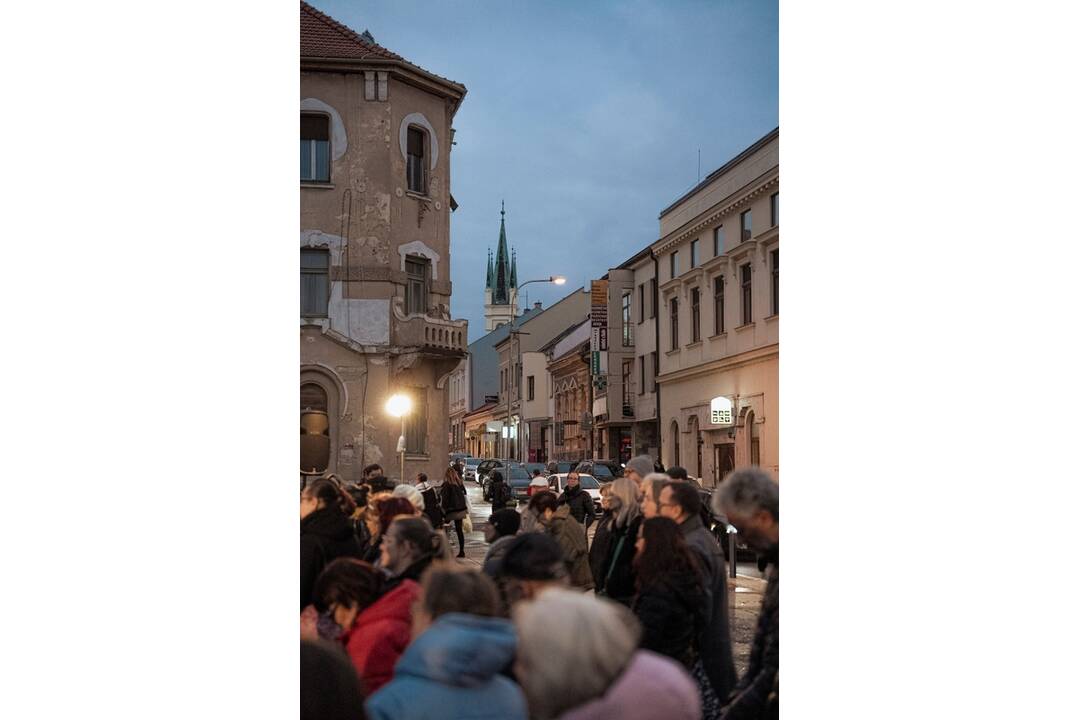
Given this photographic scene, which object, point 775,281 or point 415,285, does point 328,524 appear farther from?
point 775,281

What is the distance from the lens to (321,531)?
4055 millimetres

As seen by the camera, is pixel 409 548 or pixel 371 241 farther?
pixel 371 241

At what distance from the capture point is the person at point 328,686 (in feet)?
8.59

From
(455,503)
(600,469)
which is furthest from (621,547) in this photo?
(600,469)

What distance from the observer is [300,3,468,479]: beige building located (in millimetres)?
4816

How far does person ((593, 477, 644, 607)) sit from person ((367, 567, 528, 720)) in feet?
5.42

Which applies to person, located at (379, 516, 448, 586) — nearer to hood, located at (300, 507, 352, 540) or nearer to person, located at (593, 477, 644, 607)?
hood, located at (300, 507, 352, 540)

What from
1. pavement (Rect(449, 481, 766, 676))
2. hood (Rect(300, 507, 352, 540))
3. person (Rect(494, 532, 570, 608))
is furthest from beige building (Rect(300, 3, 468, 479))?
person (Rect(494, 532, 570, 608))

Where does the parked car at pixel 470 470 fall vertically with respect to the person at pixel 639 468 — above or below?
below

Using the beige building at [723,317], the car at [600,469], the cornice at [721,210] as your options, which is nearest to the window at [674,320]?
the beige building at [723,317]

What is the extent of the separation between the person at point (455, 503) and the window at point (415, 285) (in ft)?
20.1

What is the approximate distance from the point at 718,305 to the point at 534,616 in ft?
11.7

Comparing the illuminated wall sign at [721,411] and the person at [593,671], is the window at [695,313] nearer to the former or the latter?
the illuminated wall sign at [721,411]
